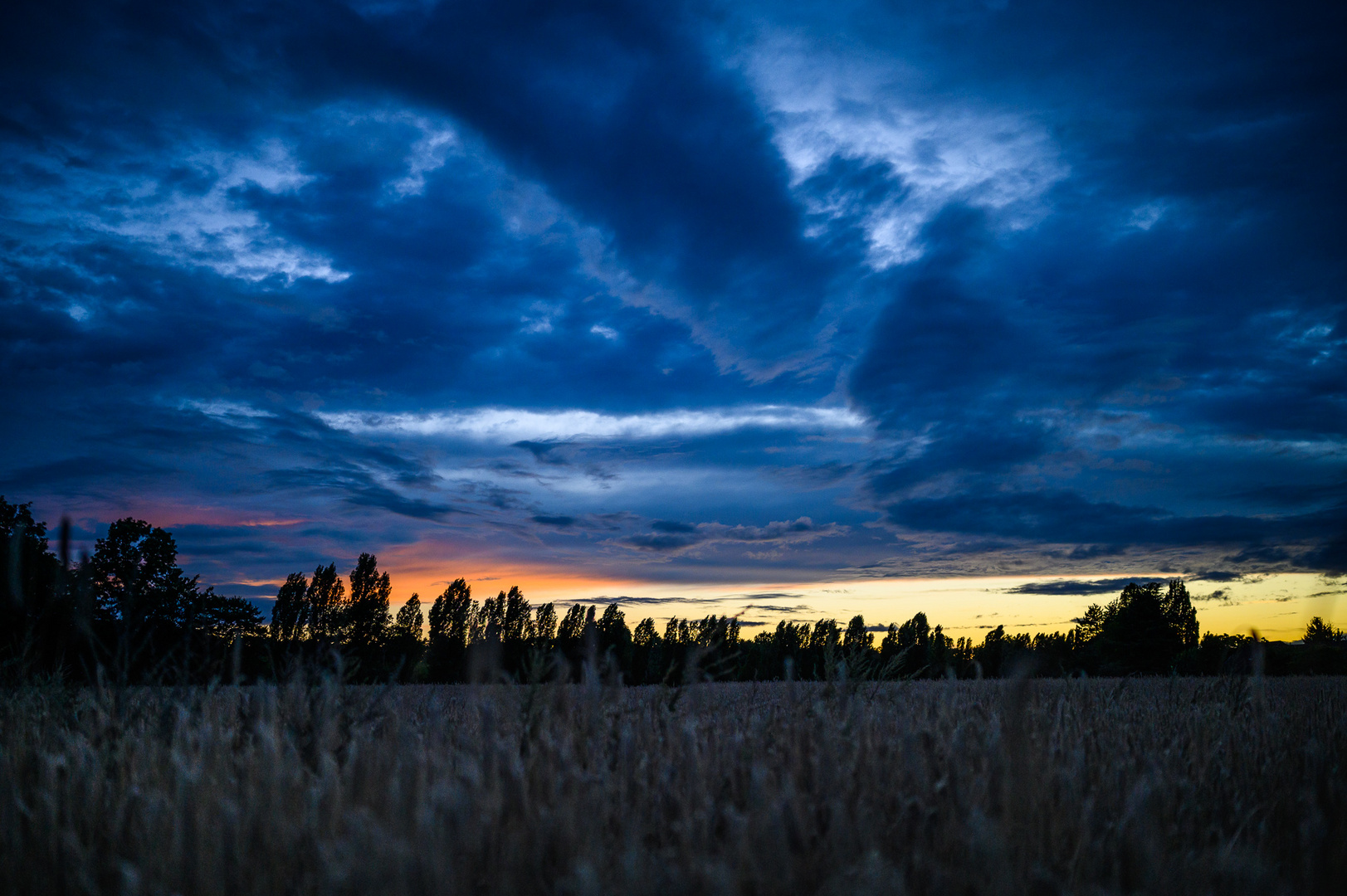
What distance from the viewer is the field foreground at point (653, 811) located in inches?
90.3

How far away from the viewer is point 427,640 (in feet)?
41.3

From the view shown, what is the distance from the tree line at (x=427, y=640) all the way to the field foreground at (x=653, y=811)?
50 centimetres

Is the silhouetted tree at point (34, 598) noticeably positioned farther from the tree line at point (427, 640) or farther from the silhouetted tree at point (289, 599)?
the silhouetted tree at point (289, 599)

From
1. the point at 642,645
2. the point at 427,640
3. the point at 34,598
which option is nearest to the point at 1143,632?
the point at 642,645

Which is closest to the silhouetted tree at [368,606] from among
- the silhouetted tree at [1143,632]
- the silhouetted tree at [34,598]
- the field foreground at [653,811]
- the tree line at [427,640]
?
the tree line at [427,640]

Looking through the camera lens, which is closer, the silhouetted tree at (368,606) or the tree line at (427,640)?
the tree line at (427,640)

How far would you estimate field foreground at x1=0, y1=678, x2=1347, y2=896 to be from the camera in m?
2.29

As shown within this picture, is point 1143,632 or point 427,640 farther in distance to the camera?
point 1143,632

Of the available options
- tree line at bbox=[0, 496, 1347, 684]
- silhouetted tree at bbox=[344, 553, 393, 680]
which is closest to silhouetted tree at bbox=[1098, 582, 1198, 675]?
tree line at bbox=[0, 496, 1347, 684]

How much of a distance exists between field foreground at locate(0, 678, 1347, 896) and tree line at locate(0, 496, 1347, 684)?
496 millimetres

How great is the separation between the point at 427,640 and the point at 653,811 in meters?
10.6

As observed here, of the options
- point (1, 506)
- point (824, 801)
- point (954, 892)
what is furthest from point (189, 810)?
point (1, 506)

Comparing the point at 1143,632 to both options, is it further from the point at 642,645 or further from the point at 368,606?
the point at 368,606

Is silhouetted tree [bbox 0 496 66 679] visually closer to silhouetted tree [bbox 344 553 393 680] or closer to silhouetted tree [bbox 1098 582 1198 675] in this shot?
silhouetted tree [bbox 344 553 393 680]
